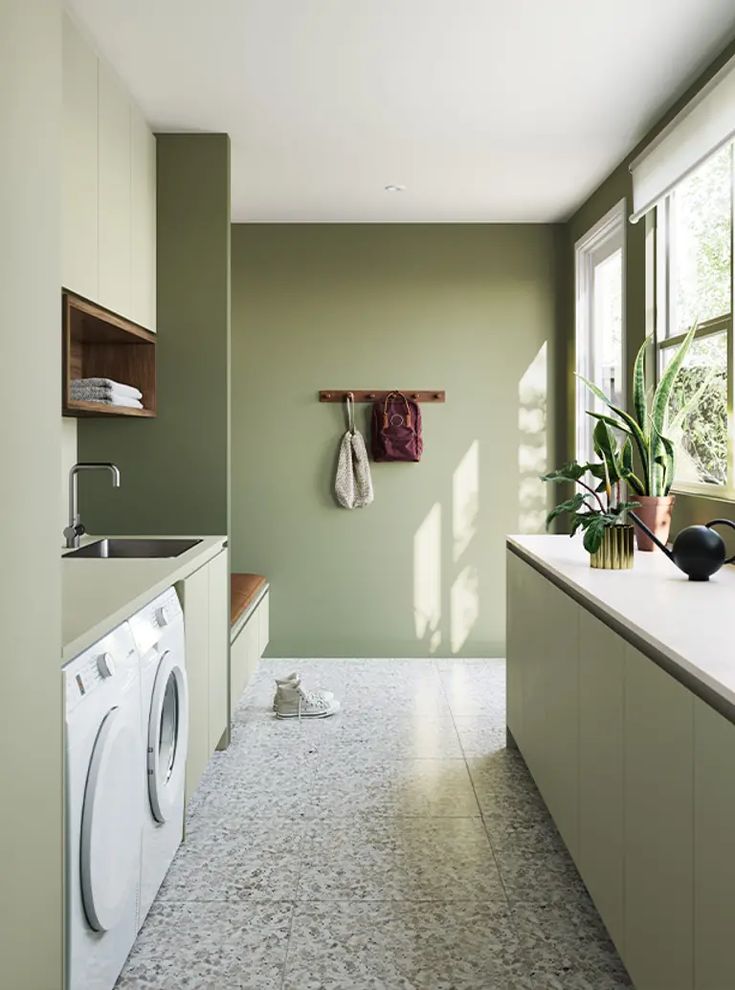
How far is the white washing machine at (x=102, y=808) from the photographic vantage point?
1654mm

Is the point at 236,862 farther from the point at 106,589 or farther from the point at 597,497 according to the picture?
the point at 597,497

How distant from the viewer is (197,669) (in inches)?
115

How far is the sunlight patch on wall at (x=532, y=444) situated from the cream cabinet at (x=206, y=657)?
2.20 m

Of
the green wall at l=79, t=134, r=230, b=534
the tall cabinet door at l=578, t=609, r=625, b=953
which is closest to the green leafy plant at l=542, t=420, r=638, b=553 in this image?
the tall cabinet door at l=578, t=609, r=625, b=953

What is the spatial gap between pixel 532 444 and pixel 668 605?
3235 millimetres

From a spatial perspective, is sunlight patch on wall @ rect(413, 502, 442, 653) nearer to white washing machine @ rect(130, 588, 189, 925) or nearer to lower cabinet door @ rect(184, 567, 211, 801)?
lower cabinet door @ rect(184, 567, 211, 801)

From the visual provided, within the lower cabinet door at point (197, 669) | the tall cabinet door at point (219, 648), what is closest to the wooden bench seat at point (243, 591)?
the tall cabinet door at point (219, 648)

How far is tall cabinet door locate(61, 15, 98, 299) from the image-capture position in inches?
104

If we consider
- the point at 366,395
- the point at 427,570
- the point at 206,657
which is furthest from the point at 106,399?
the point at 427,570

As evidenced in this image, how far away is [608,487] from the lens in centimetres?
299

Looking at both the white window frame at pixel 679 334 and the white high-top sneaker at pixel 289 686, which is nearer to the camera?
the white window frame at pixel 679 334

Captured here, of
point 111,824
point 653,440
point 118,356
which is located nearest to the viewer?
point 111,824

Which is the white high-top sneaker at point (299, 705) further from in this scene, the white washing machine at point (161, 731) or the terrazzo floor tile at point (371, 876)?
the white washing machine at point (161, 731)

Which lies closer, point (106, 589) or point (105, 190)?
point (106, 589)
